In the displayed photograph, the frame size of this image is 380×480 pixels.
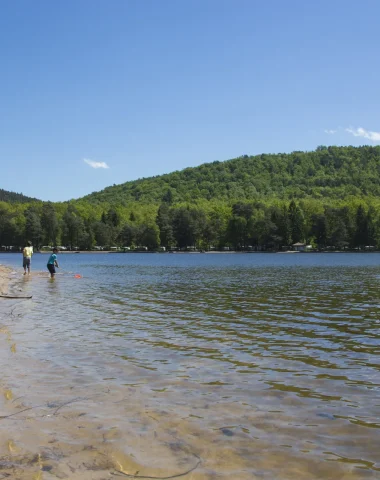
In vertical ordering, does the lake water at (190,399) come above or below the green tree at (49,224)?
below

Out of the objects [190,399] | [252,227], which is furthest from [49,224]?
[190,399]

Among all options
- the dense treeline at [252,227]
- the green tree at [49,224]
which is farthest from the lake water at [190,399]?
the green tree at [49,224]

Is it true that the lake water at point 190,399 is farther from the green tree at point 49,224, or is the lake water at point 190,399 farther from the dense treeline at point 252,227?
the green tree at point 49,224

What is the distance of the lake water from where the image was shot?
5.91 m

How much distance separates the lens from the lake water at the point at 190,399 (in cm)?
591

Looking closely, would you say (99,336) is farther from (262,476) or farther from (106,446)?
(262,476)

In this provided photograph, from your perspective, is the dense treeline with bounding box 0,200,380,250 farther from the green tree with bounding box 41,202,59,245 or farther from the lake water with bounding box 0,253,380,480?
the lake water with bounding box 0,253,380,480

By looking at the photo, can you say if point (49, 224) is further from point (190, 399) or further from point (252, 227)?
point (190, 399)

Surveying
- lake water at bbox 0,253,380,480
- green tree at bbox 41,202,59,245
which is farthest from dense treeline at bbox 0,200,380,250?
lake water at bbox 0,253,380,480

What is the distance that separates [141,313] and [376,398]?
42.0 feet

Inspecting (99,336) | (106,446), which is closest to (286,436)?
(106,446)

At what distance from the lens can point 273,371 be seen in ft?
33.8

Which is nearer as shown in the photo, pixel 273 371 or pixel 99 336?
pixel 273 371

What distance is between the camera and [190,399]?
A: 845 cm
